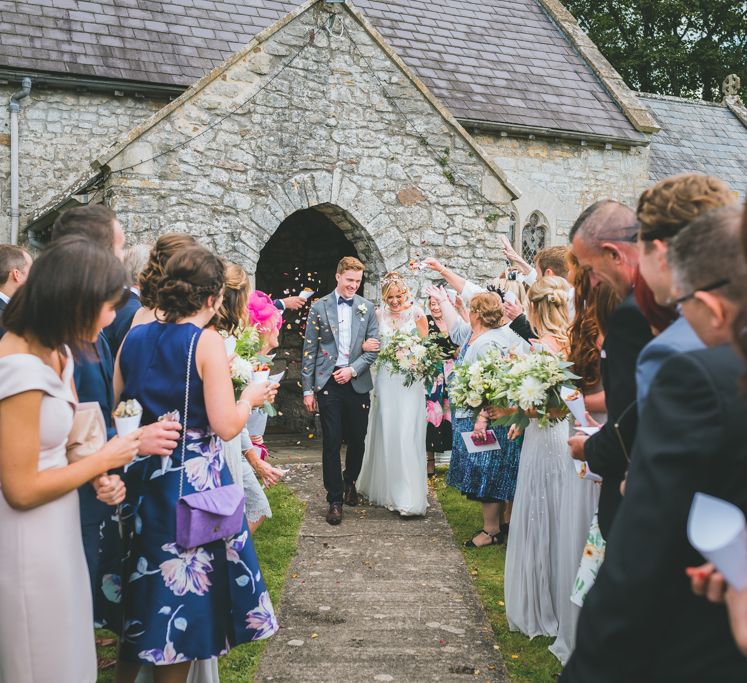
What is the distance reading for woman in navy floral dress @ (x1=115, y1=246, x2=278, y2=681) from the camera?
10.1ft

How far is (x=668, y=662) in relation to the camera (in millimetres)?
1590

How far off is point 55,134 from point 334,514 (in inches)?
324

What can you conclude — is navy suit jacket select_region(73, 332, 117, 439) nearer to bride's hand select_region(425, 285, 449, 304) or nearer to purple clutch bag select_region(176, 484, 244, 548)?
purple clutch bag select_region(176, 484, 244, 548)

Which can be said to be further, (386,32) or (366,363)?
(386,32)

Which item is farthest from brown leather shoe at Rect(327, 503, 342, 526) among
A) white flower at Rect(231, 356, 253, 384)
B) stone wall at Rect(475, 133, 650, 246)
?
stone wall at Rect(475, 133, 650, 246)

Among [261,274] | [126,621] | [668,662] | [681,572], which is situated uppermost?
[261,274]

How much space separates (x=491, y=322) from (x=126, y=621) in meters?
4.03

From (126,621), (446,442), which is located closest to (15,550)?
(126,621)

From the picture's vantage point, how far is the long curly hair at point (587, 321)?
3414 millimetres

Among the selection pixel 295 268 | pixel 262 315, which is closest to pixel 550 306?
pixel 262 315

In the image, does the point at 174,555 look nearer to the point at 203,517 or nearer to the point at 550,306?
the point at 203,517

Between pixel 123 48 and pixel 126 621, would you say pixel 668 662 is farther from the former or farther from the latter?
pixel 123 48

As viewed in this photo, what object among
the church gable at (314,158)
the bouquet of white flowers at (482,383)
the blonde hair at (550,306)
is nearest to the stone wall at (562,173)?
the church gable at (314,158)

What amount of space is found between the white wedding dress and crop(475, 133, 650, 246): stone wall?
757 cm
